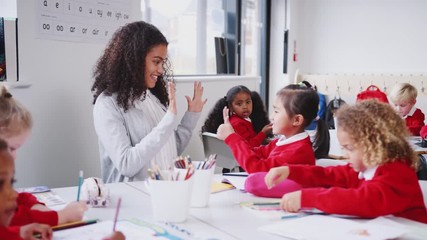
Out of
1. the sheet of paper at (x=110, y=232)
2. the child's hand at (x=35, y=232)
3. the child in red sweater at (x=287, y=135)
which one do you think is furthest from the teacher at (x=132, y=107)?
the child's hand at (x=35, y=232)

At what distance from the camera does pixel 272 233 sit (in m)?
1.14

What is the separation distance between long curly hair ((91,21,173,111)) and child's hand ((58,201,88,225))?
2.78ft

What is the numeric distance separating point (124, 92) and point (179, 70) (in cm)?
198

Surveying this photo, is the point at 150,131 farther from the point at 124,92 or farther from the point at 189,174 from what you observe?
the point at 189,174

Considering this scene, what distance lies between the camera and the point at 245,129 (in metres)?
3.32

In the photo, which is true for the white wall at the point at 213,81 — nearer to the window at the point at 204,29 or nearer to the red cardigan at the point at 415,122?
the window at the point at 204,29

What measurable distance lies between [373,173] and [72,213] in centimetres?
86

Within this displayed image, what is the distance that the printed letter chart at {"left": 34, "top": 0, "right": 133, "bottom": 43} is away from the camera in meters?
2.43

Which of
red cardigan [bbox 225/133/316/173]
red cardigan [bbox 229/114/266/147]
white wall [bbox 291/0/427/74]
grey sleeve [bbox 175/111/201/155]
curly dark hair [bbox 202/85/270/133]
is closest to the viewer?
red cardigan [bbox 225/133/316/173]

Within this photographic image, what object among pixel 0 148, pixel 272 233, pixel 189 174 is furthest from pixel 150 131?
pixel 0 148

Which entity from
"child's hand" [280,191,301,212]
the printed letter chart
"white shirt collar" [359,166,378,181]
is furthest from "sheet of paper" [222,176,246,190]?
the printed letter chart

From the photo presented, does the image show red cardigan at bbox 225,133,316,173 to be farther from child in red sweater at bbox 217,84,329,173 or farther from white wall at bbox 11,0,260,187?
white wall at bbox 11,0,260,187

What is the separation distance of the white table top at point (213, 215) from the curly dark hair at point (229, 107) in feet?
5.95

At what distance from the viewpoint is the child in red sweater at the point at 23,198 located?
1.15m
